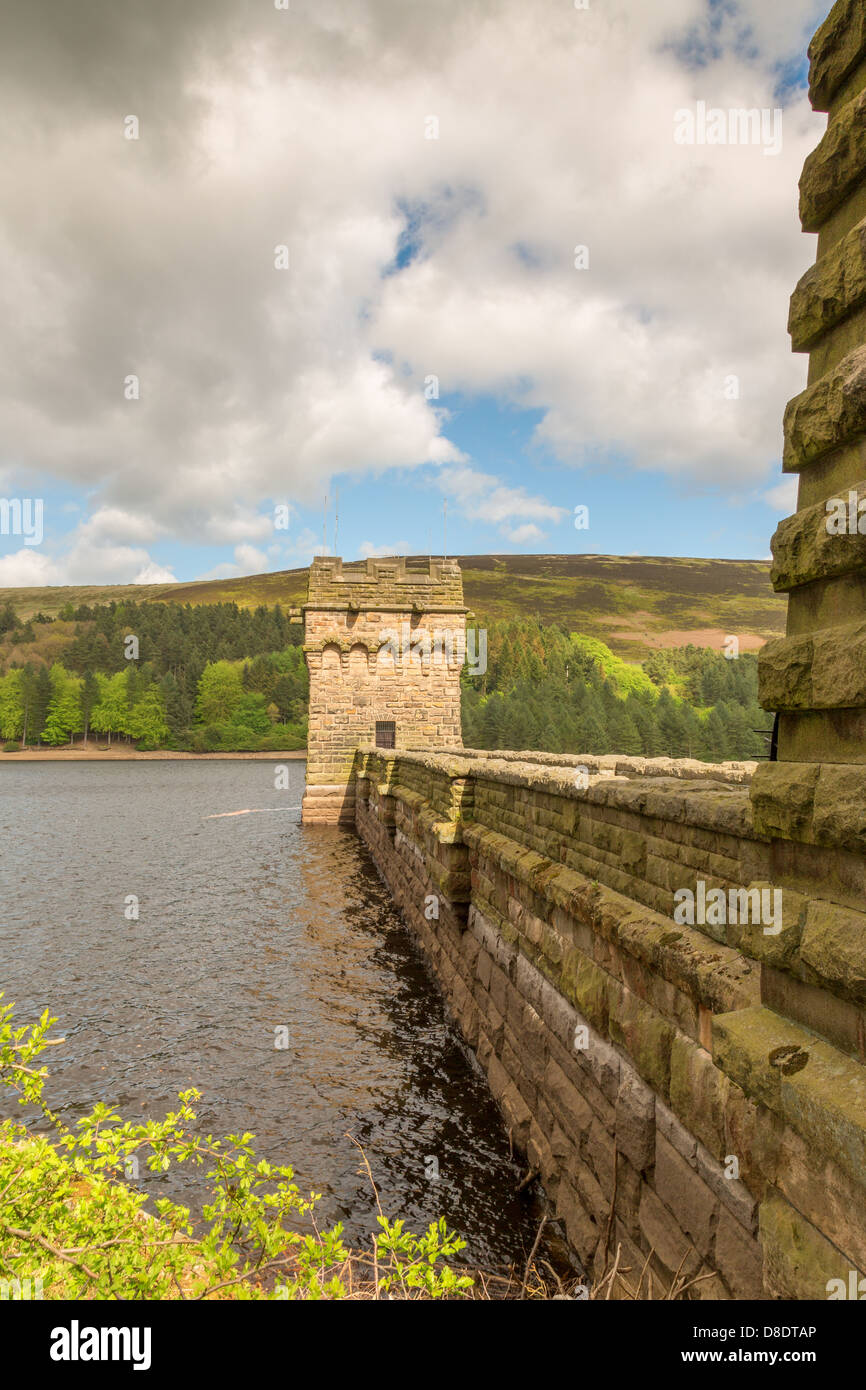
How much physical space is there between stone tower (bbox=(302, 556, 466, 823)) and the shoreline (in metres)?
77.5

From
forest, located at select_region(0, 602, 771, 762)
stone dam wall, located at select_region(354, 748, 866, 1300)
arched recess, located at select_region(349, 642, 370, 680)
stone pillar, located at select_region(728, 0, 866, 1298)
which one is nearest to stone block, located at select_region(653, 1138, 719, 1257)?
stone dam wall, located at select_region(354, 748, 866, 1300)

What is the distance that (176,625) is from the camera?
15500 centimetres

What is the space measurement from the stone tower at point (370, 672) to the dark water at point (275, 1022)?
5.54 meters

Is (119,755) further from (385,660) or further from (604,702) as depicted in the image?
(385,660)

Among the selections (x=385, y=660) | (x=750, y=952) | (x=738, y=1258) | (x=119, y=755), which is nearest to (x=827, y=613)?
(x=750, y=952)

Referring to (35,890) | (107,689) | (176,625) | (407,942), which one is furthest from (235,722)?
(407,942)

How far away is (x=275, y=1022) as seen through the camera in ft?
34.9

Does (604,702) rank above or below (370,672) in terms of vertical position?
below

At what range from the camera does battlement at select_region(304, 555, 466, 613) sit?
29547 millimetres

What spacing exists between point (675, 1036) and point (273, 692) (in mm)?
124204

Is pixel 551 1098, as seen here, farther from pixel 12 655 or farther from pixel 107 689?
pixel 12 655

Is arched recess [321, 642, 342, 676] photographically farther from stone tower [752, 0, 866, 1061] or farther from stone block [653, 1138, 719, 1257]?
stone tower [752, 0, 866, 1061]

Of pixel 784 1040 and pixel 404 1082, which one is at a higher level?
pixel 784 1040
